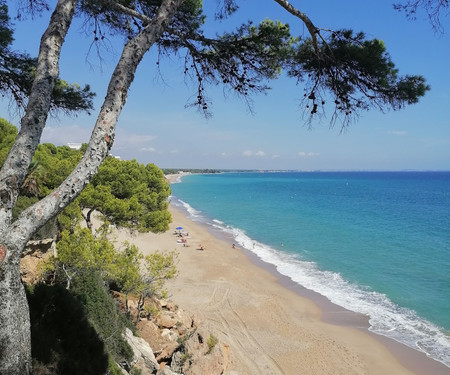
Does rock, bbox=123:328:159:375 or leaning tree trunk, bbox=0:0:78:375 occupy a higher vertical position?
leaning tree trunk, bbox=0:0:78:375

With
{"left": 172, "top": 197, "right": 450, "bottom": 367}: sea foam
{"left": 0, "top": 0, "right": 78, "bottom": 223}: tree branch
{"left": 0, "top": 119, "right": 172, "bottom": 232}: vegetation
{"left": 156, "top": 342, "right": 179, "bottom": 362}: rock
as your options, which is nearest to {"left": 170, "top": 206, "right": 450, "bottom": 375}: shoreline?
{"left": 172, "top": 197, "right": 450, "bottom": 367}: sea foam

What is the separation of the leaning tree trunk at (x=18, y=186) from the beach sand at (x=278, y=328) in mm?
9145

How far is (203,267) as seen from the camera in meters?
24.7

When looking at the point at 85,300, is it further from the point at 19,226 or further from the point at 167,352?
the point at 19,226

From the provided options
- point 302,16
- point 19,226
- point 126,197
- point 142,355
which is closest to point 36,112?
point 19,226

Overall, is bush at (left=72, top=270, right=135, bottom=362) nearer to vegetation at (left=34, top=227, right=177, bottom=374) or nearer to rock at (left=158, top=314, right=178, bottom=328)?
vegetation at (left=34, top=227, right=177, bottom=374)

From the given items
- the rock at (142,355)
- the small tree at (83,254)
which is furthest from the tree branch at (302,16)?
the small tree at (83,254)

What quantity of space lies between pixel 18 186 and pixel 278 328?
15.4 meters

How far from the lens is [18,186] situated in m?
2.42

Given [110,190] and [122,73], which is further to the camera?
[110,190]

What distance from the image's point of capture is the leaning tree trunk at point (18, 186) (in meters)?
2.26

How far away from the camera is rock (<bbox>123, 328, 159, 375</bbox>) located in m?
9.34

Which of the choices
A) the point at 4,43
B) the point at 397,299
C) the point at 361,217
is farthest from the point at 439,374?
the point at 361,217

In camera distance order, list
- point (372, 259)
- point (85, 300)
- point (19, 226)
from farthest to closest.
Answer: point (372, 259)
point (85, 300)
point (19, 226)
